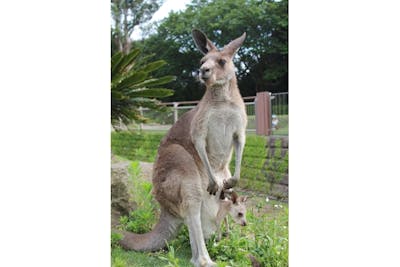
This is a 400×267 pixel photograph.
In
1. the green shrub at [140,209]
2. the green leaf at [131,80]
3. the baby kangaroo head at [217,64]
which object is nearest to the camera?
the baby kangaroo head at [217,64]

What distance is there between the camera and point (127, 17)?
13.6 feet

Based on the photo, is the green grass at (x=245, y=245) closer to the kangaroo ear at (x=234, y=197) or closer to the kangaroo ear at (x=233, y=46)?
the kangaroo ear at (x=234, y=197)

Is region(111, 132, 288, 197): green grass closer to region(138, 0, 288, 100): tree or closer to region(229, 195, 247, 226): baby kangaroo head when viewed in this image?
region(229, 195, 247, 226): baby kangaroo head

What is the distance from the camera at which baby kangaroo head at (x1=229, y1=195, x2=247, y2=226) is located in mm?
3932

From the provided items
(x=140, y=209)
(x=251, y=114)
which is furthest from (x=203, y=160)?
(x=140, y=209)

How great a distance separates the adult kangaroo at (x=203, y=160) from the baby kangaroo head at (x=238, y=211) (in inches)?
4.3

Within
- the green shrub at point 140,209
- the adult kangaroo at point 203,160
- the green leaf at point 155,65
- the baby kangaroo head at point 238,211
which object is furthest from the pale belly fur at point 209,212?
the green leaf at point 155,65

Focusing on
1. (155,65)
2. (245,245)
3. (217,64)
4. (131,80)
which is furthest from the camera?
(131,80)

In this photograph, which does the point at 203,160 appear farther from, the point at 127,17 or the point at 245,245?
the point at 127,17

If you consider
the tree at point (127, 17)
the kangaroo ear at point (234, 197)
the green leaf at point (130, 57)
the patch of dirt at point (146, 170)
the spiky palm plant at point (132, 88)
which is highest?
the tree at point (127, 17)

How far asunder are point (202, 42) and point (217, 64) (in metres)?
0.23

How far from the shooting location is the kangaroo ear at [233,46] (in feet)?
12.6

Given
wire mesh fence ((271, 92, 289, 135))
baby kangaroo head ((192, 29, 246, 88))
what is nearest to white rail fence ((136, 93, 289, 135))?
wire mesh fence ((271, 92, 289, 135))

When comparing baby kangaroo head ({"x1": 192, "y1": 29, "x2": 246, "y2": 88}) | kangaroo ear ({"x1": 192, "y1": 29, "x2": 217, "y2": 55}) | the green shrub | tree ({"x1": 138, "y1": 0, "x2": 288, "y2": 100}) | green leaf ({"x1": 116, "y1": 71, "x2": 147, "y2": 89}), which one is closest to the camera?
baby kangaroo head ({"x1": 192, "y1": 29, "x2": 246, "y2": 88})
